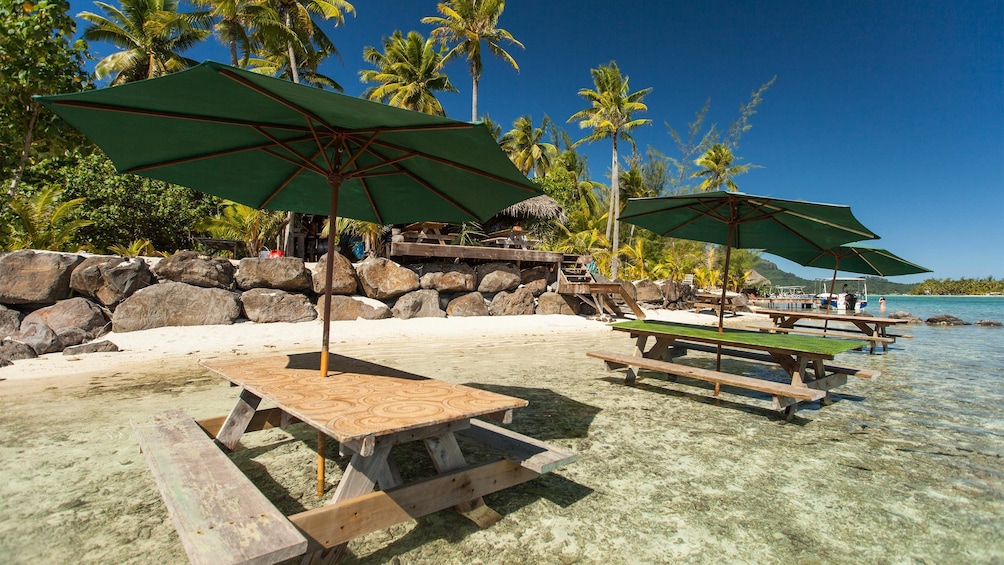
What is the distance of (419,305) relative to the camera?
1258 cm

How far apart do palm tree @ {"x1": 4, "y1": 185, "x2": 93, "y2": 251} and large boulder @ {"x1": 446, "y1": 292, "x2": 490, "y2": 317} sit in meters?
8.79

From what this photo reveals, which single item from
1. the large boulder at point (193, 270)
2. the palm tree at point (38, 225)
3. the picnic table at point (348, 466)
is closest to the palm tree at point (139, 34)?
the palm tree at point (38, 225)

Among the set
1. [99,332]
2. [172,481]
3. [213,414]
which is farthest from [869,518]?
[99,332]

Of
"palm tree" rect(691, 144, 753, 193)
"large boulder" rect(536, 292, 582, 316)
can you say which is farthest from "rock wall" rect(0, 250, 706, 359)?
"palm tree" rect(691, 144, 753, 193)

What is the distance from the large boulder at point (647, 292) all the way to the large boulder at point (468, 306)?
9.49m

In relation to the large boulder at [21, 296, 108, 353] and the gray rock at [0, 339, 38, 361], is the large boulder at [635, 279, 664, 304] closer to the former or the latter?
the large boulder at [21, 296, 108, 353]

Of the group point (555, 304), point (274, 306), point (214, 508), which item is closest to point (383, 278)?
point (274, 306)

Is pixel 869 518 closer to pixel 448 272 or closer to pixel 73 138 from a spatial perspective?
pixel 448 272

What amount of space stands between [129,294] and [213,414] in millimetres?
6331

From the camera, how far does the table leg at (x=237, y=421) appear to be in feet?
11.1

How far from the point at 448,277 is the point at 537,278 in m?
3.48

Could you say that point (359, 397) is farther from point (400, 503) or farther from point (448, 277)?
point (448, 277)

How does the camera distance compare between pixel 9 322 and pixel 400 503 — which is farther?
pixel 9 322

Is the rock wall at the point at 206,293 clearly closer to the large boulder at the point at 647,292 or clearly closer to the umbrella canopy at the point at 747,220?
the umbrella canopy at the point at 747,220
